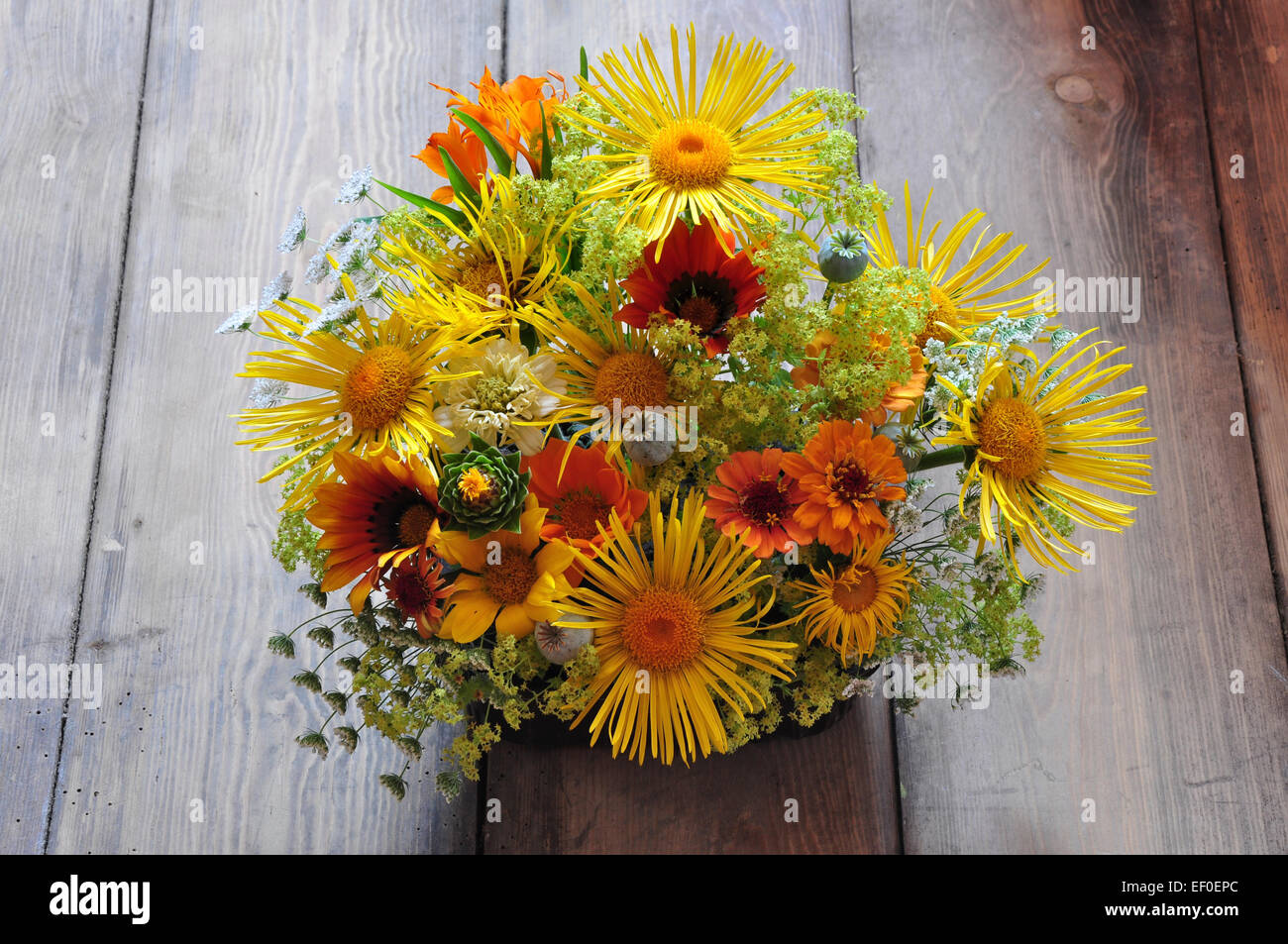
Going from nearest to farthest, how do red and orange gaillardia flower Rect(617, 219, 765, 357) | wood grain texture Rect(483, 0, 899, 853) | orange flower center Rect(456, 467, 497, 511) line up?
orange flower center Rect(456, 467, 497, 511)
red and orange gaillardia flower Rect(617, 219, 765, 357)
wood grain texture Rect(483, 0, 899, 853)

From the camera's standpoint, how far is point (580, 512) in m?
0.75

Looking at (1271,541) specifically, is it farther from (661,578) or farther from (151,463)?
(151,463)

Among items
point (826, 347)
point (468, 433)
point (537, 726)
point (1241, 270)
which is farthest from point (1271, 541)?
point (468, 433)

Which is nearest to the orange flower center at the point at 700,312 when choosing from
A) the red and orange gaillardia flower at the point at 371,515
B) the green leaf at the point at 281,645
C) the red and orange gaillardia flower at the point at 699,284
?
the red and orange gaillardia flower at the point at 699,284

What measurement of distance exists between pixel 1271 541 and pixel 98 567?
1.29 m

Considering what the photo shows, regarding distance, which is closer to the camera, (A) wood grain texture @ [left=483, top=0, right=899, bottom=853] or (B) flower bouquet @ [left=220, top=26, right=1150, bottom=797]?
(B) flower bouquet @ [left=220, top=26, right=1150, bottom=797]

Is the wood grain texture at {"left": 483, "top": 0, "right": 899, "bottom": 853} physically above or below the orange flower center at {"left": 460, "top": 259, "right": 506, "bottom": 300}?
below

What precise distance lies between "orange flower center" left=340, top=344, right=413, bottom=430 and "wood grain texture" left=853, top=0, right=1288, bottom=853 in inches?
25.6

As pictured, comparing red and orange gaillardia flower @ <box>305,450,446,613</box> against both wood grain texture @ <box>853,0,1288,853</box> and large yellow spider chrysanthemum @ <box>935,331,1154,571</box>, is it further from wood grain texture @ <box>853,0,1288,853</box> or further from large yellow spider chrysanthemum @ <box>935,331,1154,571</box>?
wood grain texture @ <box>853,0,1288,853</box>

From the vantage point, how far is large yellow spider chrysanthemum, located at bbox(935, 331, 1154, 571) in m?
0.71

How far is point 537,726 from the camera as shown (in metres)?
1.00

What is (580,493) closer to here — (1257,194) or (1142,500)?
(1142,500)

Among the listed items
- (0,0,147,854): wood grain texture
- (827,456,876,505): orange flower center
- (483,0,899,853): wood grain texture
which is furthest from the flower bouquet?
(0,0,147,854): wood grain texture

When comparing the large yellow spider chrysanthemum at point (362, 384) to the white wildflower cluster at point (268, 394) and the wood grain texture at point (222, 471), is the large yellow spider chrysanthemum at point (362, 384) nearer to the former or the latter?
the white wildflower cluster at point (268, 394)
